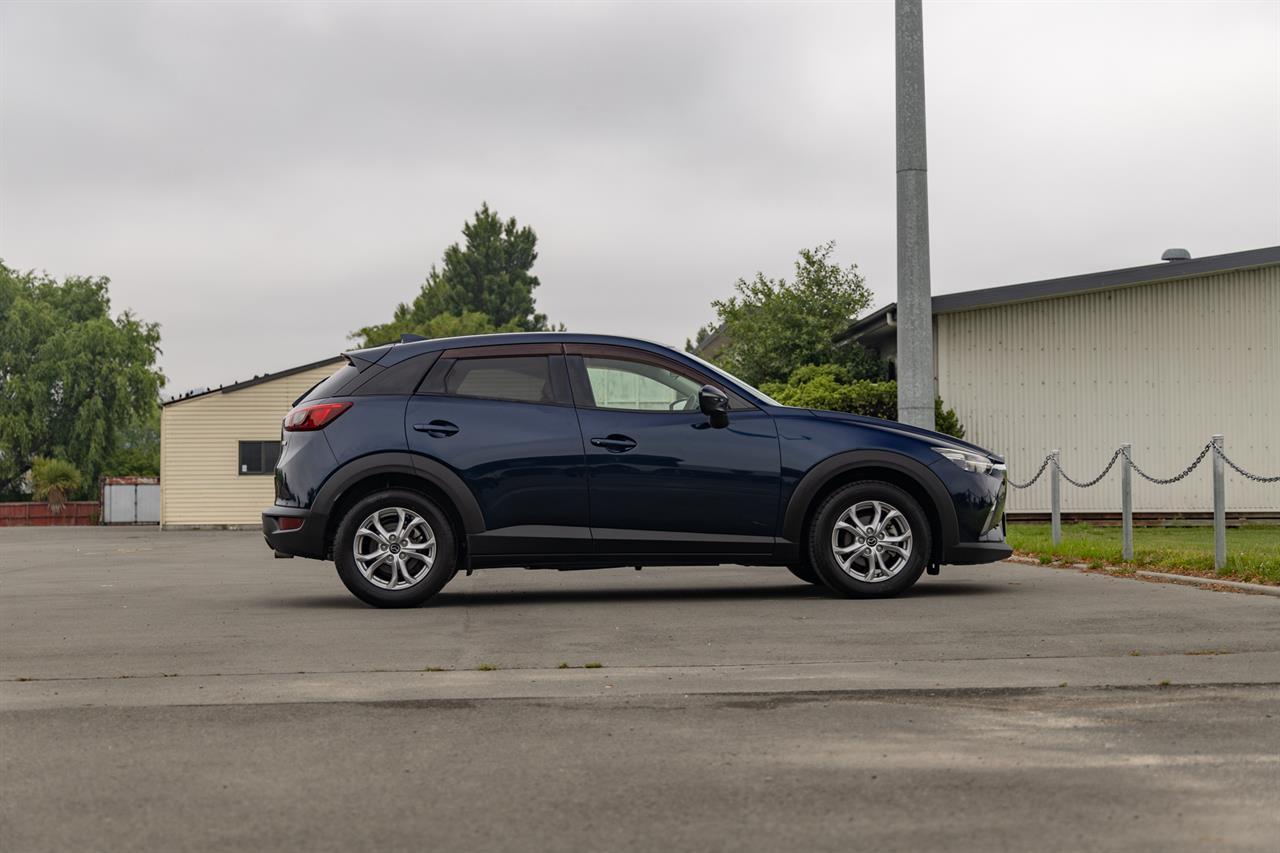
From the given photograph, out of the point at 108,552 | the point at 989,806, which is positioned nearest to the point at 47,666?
the point at 989,806

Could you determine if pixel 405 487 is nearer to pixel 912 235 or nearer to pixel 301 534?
pixel 301 534

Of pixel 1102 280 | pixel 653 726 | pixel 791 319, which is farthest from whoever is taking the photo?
pixel 791 319

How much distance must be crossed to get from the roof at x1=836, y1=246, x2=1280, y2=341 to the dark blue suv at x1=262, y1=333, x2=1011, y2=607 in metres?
13.5

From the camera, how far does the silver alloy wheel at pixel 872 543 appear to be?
1001cm

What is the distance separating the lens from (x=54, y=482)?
58.2 metres

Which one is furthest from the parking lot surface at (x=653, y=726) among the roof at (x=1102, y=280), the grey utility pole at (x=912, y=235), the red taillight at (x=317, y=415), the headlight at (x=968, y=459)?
the roof at (x=1102, y=280)

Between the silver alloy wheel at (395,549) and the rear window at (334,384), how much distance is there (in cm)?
84

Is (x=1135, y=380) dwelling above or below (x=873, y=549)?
above

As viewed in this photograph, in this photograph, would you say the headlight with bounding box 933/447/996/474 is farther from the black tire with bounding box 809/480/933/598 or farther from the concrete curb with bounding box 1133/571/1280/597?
the concrete curb with bounding box 1133/571/1280/597

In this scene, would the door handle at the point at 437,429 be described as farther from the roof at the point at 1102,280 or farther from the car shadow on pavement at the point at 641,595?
the roof at the point at 1102,280

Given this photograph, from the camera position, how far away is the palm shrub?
57906 mm

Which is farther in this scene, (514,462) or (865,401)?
(865,401)

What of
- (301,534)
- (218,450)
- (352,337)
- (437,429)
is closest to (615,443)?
(437,429)

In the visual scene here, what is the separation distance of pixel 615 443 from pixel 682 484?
49 cm
